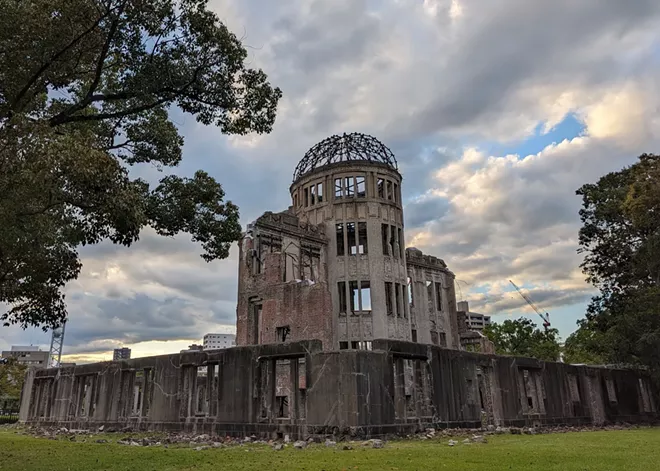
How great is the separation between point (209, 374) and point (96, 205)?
10.3m

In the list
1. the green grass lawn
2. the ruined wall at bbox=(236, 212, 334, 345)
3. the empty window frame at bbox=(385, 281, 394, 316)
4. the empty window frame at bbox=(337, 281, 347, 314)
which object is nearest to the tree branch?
the green grass lawn

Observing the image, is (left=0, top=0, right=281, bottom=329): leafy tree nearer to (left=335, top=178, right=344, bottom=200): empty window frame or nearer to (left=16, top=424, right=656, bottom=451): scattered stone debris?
(left=16, top=424, right=656, bottom=451): scattered stone debris

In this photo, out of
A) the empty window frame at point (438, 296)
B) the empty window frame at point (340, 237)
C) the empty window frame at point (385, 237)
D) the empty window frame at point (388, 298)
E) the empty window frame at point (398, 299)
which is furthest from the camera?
the empty window frame at point (438, 296)

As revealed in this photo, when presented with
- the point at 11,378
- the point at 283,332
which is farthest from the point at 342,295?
the point at 11,378

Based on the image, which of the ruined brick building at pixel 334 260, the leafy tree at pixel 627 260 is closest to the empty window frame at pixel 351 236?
the ruined brick building at pixel 334 260

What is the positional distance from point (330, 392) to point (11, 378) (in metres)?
39.7

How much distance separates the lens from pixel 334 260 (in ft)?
112

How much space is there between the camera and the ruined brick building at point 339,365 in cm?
1595

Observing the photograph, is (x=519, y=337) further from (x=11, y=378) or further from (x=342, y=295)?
(x=11, y=378)

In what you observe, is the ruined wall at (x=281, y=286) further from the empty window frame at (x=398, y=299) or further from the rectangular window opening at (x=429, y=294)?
the rectangular window opening at (x=429, y=294)

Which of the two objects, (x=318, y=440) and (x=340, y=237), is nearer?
(x=318, y=440)

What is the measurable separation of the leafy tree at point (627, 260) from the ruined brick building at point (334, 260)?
1175 centimetres

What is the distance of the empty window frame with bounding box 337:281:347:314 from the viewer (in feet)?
108

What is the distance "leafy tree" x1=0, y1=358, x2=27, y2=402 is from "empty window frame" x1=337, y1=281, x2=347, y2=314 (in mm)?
25342
